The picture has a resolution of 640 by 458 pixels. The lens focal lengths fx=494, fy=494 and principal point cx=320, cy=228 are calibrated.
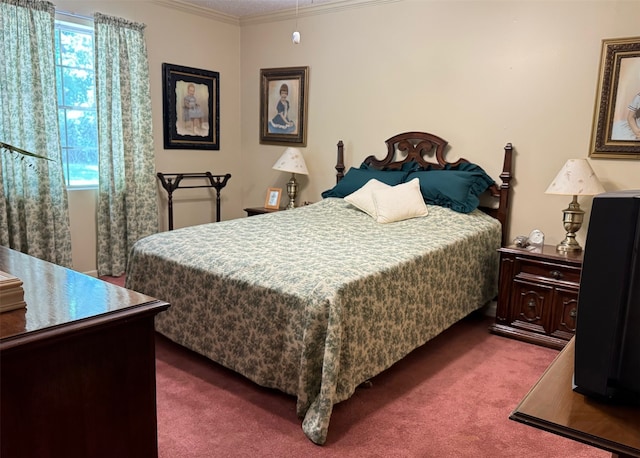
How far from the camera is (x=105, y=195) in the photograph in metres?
4.23

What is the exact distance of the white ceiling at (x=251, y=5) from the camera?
177 inches

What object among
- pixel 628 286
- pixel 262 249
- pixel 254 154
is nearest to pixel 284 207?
pixel 254 154

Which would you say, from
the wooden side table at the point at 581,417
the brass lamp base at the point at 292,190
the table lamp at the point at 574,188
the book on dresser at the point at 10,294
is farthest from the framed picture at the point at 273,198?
the wooden side table at the point at 581,417

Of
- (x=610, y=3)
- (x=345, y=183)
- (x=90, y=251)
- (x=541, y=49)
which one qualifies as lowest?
(x=90, y=251)

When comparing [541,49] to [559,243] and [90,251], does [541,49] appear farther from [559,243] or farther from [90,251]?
[90,251]

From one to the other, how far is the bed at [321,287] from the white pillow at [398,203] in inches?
0.7

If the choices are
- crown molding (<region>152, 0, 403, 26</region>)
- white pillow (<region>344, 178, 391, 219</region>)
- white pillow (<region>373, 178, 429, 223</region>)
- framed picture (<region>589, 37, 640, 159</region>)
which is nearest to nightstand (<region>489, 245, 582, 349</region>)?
white pillow (<region>373, 178, 429, 223</region>)

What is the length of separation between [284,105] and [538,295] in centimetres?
297

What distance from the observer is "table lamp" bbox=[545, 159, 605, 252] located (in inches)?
121

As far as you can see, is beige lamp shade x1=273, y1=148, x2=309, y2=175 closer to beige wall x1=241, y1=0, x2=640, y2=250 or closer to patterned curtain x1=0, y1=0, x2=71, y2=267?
beige wall x1=241, y1=0, x2=640, y2=250

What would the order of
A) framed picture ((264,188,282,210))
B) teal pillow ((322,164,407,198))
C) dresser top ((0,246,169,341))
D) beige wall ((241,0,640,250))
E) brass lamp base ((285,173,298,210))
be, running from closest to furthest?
dresser top ((0,246,169,341)) → beige wall ((241,0,640,250)) → teal pillow ((322,164,407,198)) → brass lamp base ((285,173,298,210)) → framed picture ((264,188,282,210))

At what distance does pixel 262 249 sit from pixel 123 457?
1.52 meters

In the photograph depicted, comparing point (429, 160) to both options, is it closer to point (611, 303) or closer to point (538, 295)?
point (538, 295)

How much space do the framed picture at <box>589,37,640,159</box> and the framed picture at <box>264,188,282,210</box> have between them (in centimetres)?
278
